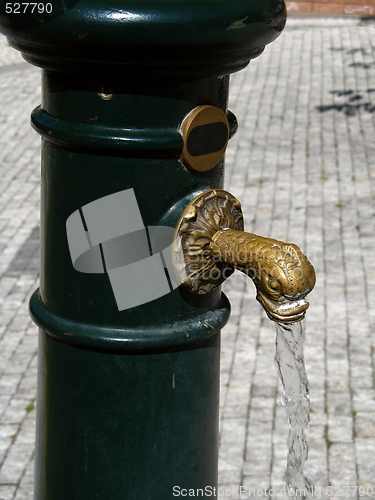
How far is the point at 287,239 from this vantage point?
563 cm

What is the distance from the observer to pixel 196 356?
4.34 feet

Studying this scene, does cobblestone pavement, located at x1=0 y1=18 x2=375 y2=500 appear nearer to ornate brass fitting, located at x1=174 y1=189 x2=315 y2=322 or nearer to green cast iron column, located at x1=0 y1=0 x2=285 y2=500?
green cast iron column, located at x1=0 y1=0 x2=285 y2=500

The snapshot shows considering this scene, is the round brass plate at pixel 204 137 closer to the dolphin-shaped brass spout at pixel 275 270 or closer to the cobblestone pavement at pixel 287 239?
the dolphin-shaped brass spout at pixel 275 270

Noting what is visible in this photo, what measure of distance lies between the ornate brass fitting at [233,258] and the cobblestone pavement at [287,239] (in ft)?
8.20

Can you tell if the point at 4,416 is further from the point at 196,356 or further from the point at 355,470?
Answer: the point at 196,356

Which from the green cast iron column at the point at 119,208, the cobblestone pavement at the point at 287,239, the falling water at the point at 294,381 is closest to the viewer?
the green cast iron column at the point at 119,208

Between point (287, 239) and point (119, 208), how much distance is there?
177 inches

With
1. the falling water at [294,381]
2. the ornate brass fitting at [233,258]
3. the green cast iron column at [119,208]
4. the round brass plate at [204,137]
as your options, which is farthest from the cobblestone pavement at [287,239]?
the round brass plate at [204,137]

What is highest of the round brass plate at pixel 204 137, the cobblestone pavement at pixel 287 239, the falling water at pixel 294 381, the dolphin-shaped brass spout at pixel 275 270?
the round brass plate at pixel 204 137

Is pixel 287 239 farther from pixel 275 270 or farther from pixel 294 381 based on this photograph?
pixel 275 270

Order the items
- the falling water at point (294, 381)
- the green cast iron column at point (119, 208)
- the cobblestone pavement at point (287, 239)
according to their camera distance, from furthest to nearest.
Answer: the cobblestone pavement at point (287, 239) → the falling water at point (294, 381) → the green cast iron column at point (119, 208)

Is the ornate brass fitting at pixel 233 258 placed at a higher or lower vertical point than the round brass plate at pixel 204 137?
lower

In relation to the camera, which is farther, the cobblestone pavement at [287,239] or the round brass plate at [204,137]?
the cobblestone pavement at [287,239]

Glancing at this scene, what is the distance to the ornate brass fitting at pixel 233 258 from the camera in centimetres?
120
